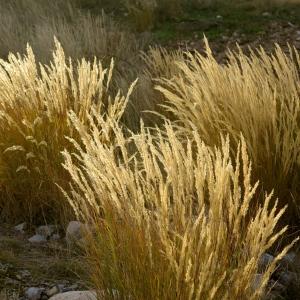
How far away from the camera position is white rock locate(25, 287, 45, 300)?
2.63 meters

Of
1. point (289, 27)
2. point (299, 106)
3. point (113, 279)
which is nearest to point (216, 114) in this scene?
point (299, 106)

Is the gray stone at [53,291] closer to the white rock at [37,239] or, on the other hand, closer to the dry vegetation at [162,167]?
the dry vegetation at [162,167]

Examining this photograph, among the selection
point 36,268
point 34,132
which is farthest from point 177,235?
point 34,132

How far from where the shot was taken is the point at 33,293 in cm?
263

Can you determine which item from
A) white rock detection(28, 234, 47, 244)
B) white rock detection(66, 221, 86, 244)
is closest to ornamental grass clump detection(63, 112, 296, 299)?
white rock detection(66, 221, 86, 244)

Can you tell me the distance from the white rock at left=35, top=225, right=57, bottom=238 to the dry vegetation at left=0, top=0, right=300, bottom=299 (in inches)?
2.8

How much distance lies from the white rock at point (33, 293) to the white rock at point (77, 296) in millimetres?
159

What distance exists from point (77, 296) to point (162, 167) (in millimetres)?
1316

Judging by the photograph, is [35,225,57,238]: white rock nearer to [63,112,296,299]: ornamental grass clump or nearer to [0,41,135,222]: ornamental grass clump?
[0,41,135,222]: ornamental grass clump

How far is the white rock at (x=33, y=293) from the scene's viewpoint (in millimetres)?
2627

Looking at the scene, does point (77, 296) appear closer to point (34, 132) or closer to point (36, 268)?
point (36, 268)

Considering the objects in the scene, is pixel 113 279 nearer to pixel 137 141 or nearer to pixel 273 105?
pixel 137 141

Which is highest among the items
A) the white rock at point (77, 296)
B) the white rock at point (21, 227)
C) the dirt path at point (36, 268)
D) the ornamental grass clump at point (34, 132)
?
the ornamental grass clump at point (34, 132)

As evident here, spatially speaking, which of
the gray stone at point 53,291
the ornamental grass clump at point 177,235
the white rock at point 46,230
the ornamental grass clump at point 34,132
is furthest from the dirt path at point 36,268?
the ornamental grass clump at point 177,235
